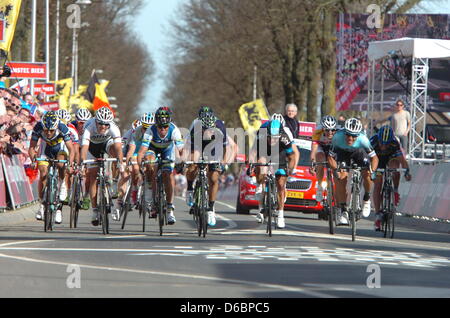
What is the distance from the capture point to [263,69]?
65062 millimetres

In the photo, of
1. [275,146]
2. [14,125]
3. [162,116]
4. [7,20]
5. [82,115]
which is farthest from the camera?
[7,20]

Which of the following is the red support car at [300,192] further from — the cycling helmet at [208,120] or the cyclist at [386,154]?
the cycling helmet at [208,120]

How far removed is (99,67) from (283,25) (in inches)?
1325

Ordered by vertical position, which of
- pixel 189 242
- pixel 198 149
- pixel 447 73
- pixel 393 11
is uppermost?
pixel 393 11

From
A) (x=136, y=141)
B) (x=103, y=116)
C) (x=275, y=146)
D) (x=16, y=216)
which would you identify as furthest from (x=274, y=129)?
(x=16, y=216)

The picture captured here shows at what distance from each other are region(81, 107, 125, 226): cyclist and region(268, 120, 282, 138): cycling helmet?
2.26 metres

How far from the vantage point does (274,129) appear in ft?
62.0

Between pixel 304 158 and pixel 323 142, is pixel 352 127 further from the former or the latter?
pixel 304 158

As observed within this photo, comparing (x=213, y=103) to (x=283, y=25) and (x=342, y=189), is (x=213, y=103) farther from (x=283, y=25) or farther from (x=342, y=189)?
(x=342, y=189)

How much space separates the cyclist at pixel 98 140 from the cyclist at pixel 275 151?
82.1 inches

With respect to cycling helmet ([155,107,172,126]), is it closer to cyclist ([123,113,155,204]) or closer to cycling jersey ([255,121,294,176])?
cyclist ([123,113,155,204])

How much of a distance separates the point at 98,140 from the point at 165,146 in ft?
4.48

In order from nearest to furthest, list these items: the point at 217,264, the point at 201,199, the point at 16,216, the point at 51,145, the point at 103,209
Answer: the point at 217,264, the point at 201,199, the point at 103,209, the point at 51,145, the point at 16,216
